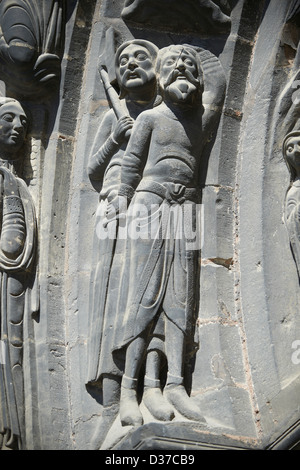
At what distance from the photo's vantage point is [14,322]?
271 inches

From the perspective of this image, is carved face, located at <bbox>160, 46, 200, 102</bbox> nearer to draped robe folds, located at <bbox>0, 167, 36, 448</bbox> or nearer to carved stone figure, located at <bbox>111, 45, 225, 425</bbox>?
carved stone figure, located at <bbox>111, 45, 225, 425</bbox>

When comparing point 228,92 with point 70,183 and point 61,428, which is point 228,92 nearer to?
point 70,183

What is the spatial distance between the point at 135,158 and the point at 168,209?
0.38 metres

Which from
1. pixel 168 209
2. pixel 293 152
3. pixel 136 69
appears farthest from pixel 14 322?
pixel 293 152

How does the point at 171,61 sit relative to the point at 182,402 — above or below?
above

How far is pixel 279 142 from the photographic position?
6938mm

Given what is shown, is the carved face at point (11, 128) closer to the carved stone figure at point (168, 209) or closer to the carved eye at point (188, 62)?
the carved stone figure at point (168, 209)

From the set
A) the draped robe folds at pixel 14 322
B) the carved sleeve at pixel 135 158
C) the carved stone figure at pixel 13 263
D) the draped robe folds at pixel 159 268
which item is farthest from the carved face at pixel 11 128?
the draped robe folds at pixel 159 268

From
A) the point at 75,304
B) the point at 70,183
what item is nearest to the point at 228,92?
the point at 70,183

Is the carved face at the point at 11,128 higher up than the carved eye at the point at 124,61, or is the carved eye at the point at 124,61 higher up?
the carved eye at the point at 124,61

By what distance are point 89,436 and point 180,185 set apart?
5.19 feet

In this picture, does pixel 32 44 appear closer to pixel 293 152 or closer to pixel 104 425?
pixel 293 152

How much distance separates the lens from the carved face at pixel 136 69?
7.02 meters

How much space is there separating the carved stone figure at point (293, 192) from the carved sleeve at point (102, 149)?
1069 millimetres
